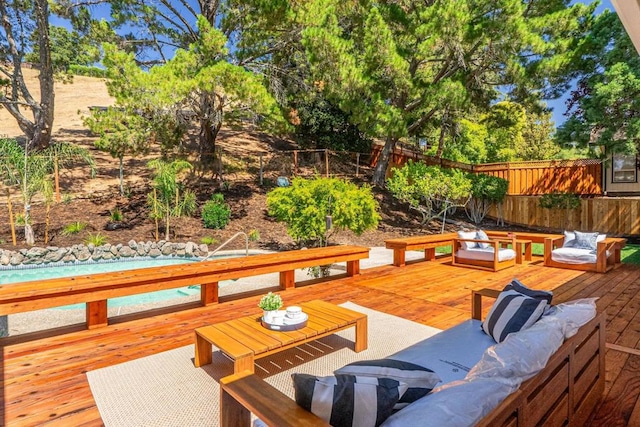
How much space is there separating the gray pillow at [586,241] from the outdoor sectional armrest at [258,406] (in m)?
6.57

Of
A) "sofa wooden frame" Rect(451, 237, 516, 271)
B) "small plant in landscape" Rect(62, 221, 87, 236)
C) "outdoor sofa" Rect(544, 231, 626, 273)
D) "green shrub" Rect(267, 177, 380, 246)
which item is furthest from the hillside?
"outdoor sofa" Rect(544, 231, 626, 273)

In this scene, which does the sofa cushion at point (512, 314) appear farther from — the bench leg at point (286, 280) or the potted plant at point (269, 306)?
the bench leg at point (286, 280)

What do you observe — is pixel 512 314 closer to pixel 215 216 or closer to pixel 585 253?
pixel 585 253

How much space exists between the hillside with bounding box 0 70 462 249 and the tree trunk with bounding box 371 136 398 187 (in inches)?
26.0

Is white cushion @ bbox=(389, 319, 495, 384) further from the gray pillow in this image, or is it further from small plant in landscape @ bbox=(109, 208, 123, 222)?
small plant in landscape @ bbox=(109, 208, 123, 222)

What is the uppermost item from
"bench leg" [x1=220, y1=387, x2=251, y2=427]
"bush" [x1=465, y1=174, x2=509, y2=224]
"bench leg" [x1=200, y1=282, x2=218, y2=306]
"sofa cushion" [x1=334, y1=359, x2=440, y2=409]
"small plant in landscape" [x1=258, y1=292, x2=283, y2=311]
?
"bush" [x1=465, y1=174, x2=509, y2=224]

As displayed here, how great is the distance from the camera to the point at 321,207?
21.5ft

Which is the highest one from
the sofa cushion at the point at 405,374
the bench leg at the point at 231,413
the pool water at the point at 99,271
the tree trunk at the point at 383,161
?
the tree trunk at the point at 383,161

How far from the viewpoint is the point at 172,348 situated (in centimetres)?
298

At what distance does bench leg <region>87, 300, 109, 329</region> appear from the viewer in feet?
11.0

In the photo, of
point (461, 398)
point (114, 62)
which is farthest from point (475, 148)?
point (461, 398)

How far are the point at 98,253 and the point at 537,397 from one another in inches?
330

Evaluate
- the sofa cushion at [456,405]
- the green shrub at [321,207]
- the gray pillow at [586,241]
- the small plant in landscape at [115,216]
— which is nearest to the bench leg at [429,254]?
the green shrub at [321,207]

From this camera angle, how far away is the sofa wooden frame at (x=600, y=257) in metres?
5.71
